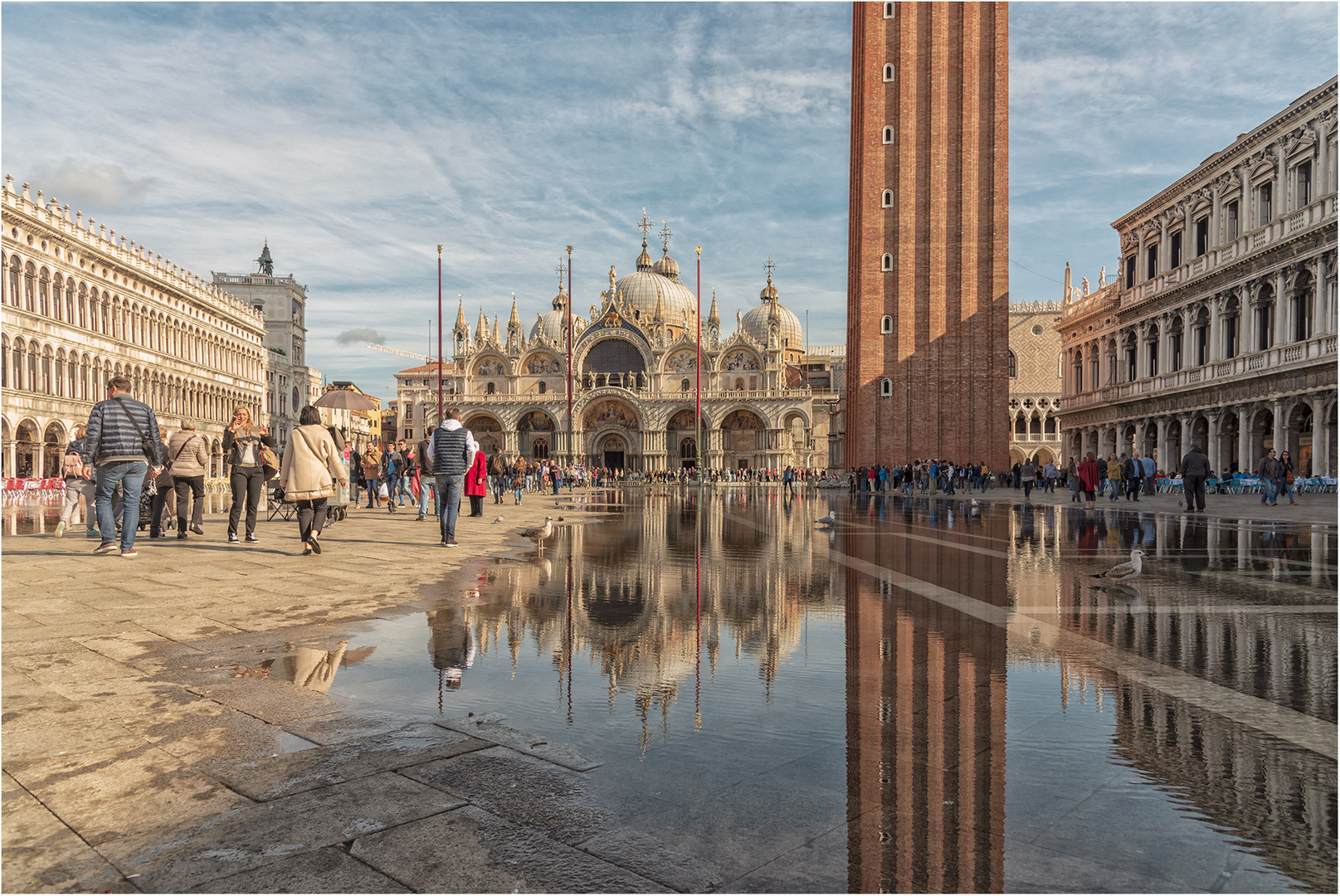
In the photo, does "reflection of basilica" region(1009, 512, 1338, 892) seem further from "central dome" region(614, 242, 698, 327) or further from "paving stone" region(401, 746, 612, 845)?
"central dome" region(614, 242, 698, 327)

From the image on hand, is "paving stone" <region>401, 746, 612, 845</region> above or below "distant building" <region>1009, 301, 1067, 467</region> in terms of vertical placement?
below

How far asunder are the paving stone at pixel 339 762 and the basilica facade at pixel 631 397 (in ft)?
204

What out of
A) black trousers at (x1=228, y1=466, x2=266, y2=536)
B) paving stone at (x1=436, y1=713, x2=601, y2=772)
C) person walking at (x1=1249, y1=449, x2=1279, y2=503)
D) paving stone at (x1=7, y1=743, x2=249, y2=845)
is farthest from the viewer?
person walking at (x1=1249, y1=449, x2=1279, y2=503)

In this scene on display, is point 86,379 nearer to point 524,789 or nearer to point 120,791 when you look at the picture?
point 120,791

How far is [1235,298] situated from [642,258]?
189 ft

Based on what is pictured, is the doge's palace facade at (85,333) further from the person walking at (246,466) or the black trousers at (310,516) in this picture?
the black trousers at (310,516)

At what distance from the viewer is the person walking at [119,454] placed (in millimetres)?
8750

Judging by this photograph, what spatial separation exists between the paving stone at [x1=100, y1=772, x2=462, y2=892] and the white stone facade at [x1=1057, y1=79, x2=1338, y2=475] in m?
30.9

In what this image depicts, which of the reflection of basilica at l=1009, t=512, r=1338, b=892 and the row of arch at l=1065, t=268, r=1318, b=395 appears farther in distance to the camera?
the row of arch at l=1065, t=268, r=1318, b=395

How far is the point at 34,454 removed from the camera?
3672 cm

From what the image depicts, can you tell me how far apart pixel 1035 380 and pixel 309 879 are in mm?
74404

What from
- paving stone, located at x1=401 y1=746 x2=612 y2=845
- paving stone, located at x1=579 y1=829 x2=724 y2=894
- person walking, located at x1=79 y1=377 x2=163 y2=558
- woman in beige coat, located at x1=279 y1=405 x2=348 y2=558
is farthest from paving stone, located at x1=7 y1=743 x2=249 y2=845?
person walking, located at x1=79 y1=377 x2=163 y2=558

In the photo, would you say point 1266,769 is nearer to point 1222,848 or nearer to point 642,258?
point 1222,848

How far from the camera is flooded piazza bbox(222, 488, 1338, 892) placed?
241 centimetres
